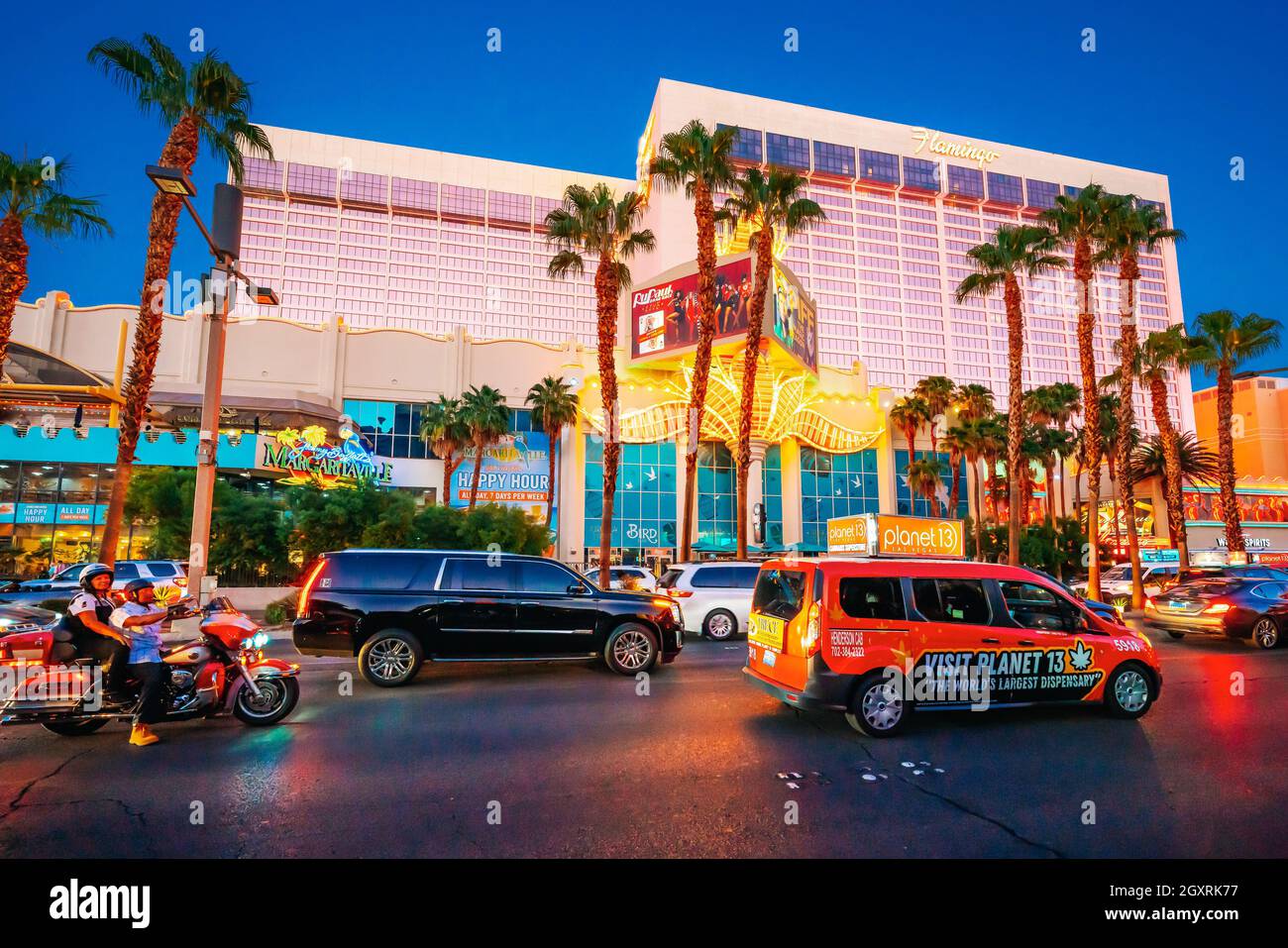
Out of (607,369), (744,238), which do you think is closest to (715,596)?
(607,369)

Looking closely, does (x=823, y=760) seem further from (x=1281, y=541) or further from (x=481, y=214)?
(x=481, y=214)

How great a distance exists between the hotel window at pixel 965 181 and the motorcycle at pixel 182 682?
398 feet

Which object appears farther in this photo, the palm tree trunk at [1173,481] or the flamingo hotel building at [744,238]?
the flamingo hotel building at [744,238]

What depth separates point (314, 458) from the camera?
3606 cm

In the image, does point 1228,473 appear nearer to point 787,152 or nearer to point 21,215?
point 21,215

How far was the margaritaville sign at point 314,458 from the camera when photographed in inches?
1410

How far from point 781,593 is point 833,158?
111363 mm

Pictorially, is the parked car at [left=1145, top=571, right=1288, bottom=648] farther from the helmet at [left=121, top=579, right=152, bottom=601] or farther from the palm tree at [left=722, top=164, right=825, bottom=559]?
the helmet at [left=121, top=579, right=152, bottom=601]

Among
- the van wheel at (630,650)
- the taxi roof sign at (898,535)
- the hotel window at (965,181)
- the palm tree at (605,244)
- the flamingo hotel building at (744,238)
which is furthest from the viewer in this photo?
the hotel window at (965,181)

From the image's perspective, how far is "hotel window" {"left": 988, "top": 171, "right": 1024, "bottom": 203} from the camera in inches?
4262

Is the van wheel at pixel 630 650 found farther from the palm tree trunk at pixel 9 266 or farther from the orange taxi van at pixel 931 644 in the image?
the palm tree trunk at pixel 9 266

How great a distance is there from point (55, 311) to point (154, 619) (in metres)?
48.8

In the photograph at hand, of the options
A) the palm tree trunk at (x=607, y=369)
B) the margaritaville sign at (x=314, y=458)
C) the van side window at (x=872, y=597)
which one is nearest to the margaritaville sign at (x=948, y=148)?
the palm tree trunk at (x=607, y=369)
